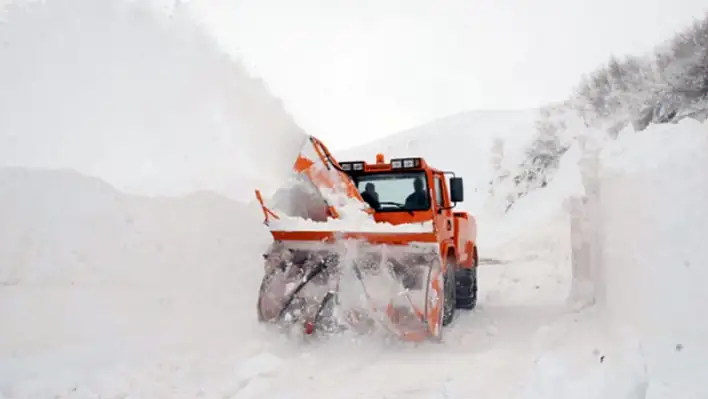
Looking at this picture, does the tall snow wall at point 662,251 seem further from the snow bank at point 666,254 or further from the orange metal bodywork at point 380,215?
the orange metal bodywork at point 380,215

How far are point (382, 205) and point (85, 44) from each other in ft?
22.6

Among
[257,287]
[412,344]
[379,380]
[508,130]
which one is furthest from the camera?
[508,130]

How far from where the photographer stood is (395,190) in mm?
7500

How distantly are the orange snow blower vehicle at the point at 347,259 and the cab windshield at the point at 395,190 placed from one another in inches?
1.0

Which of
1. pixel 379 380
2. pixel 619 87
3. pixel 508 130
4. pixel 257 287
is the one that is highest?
pixel 508 130

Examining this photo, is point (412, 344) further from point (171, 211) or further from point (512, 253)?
point (512, 253)

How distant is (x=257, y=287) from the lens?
8312mm

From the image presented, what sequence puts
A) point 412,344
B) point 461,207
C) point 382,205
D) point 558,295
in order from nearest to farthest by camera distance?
point 412,344 < point 382,205 < point 558,295 < point 461,207

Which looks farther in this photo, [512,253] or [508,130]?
[508,130]

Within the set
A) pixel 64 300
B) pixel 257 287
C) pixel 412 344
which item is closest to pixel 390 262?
pixel 412 344

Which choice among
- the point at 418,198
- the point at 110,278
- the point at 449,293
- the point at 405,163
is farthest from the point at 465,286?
the point at 110,278

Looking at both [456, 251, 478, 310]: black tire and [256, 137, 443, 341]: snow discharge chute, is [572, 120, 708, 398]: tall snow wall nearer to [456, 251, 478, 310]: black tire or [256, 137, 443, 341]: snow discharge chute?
[256, 137, 443, 341]: snow discharge chute

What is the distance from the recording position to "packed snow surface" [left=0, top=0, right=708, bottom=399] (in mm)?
4688

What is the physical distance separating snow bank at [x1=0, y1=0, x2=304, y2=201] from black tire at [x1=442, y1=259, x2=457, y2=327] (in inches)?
128
